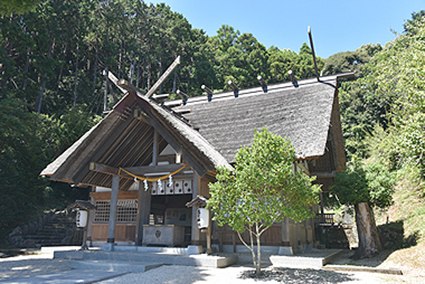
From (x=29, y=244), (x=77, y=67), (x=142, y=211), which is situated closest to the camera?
(x=142, y=211)

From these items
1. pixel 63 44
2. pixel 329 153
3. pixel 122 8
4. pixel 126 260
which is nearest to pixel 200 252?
pixel 126 260

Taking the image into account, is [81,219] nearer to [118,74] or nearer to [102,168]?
[102,168]

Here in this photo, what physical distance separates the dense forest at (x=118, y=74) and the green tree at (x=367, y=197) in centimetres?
138

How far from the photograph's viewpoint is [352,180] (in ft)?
34.7

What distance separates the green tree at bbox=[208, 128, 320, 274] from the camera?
6898mm

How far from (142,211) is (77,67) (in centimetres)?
2661

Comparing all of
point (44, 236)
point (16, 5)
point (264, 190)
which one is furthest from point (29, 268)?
point (44, 236)

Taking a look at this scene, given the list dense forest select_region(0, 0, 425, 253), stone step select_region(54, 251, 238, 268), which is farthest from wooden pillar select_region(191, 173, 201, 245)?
dense forest select_region(0, 0, 425, 253)

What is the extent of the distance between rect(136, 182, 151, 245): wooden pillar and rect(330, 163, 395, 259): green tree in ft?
23.7

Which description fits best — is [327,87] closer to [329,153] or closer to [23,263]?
[329,153]

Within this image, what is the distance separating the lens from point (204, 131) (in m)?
12.3

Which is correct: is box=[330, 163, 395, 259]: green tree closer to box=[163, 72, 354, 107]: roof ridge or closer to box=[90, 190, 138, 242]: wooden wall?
box=[163, 72, 354, 107]: roof ridge

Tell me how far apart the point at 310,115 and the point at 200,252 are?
6.01 meters

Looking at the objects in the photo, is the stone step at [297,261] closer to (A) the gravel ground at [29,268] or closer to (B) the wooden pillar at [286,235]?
(B) the wooden pillar at [286,235]
